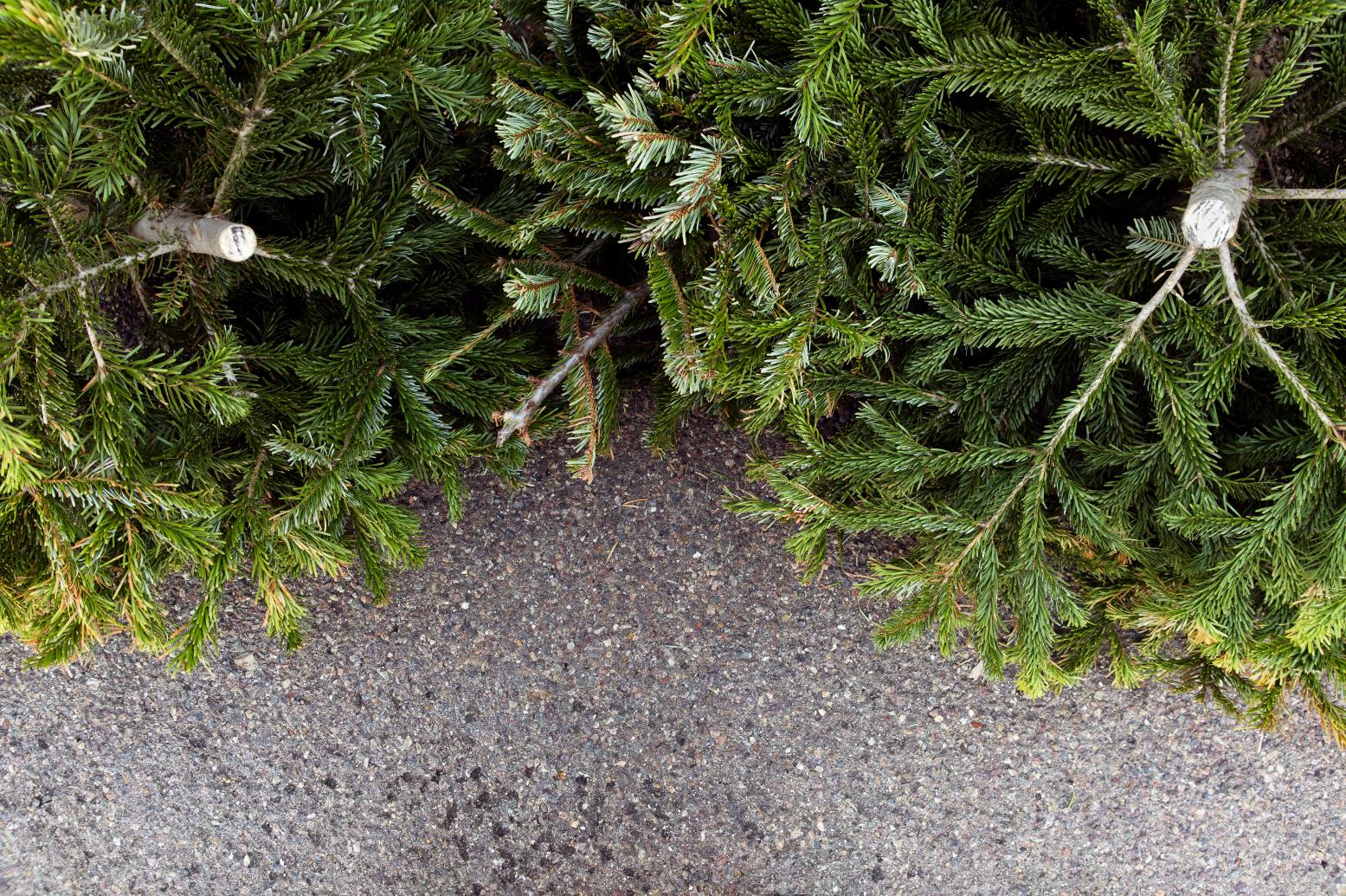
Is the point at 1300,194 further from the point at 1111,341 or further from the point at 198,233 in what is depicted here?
the point at 198,233

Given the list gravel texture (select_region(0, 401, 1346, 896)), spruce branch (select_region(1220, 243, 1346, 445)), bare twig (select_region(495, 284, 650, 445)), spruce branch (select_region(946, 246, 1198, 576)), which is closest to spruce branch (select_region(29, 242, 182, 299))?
bare twig (select_region(495, 284, 650, 445))

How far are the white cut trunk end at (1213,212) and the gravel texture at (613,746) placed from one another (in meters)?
1.26

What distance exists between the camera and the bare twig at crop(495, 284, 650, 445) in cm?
175

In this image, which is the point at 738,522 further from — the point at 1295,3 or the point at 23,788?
the point at 23,788

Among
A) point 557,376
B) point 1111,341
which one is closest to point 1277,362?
point 1111,341

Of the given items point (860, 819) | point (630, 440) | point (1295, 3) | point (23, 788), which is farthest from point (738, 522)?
point (23, 788)

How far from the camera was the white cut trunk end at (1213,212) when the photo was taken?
4.09 feet

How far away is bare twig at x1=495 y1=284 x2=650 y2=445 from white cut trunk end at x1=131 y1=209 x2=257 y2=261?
568mm

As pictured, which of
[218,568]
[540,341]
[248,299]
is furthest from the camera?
[540,341]

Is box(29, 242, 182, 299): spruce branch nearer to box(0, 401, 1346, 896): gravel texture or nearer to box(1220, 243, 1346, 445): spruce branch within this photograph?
box(0, 401, 1346, 896): gravel texture

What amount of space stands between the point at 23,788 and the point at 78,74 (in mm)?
2181

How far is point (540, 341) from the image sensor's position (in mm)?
2129

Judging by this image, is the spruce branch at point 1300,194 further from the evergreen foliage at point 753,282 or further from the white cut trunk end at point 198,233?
the white cut trunk end at point 198,233

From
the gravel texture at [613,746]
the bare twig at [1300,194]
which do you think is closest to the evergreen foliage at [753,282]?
the bare twig at [1300,194]
